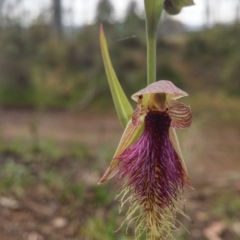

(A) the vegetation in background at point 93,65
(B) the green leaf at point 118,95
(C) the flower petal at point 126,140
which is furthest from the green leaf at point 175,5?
(A) the vegetation in background at point 93,65

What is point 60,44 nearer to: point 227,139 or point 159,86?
point 227,139

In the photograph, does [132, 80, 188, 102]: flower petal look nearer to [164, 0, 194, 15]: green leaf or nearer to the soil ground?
[164, 0, 194, 15]: green leaf

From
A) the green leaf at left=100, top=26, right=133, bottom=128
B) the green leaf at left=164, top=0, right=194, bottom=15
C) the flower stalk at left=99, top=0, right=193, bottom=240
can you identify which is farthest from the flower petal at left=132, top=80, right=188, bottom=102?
the green leaf at left=164, top=0, right=194, bottom=15

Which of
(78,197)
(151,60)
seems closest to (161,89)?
(151,60)

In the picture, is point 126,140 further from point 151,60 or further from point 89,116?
point 89,116

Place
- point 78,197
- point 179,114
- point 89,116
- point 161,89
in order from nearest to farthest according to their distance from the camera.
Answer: point 161,89 → point 179,114 → point 78,197 → point 89,116

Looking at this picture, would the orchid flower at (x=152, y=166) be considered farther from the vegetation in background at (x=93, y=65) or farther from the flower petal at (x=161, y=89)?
the vegetation in background at (x=93, y=65)
